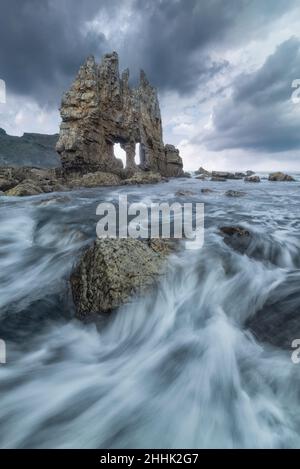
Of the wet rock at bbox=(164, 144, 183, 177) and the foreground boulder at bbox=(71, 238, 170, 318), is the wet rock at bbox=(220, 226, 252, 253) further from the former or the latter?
the wet rock at bbox=(164, 144, 183, 177)

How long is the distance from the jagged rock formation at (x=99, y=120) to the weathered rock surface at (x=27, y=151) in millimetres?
64579

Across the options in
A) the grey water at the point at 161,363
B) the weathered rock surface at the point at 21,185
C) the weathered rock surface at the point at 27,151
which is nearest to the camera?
the grey water at the point at 161,363

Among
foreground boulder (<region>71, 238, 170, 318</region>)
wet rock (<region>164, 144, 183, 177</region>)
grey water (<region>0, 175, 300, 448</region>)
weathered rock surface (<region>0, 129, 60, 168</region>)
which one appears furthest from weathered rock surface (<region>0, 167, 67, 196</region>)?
weathered rock surface (<region>0, 129, 60, 168</region>)

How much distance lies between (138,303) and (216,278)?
144 centimetres

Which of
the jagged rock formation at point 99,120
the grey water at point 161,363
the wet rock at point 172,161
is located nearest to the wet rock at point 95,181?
the jagged rock formation at point 99,120

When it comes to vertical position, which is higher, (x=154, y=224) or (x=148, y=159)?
(x=148, y=159)

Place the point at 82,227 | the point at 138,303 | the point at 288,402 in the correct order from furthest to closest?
the point at 82,227
the point at 138,303
the point at 288,402

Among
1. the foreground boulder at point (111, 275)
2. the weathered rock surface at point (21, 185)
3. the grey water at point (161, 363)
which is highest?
the weathered rock surface at point (21, 185)

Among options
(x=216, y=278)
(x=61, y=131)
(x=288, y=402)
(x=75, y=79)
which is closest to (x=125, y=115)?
(x=75, y=79)

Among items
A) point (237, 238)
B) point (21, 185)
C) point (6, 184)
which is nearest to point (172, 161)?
point (6, 184)

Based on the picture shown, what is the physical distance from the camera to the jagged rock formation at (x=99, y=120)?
2569 cm

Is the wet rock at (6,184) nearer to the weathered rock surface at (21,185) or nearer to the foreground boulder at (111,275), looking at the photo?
the weathered rock surface at (21,185)

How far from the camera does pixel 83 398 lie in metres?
2.38
